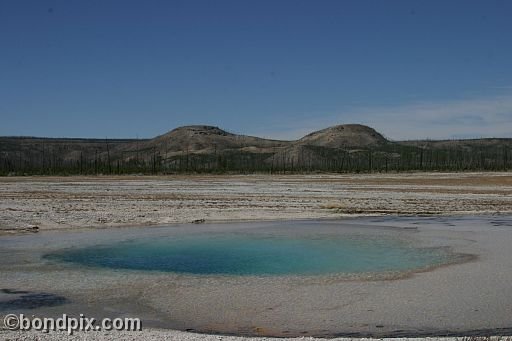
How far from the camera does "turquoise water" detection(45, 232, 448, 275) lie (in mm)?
16703

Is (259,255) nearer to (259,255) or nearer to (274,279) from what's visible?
(259,255)

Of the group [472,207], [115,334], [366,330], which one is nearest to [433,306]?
[366,330]

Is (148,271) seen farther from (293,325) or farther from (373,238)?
(373,238)

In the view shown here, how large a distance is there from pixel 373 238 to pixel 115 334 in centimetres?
1521

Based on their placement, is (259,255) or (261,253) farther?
(261,253)

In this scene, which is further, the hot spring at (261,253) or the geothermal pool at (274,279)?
the hot spring at (261,253)

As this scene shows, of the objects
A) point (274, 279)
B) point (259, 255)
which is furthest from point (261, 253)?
point (274, 279)

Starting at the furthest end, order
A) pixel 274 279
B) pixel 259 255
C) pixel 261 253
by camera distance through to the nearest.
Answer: pixel 261 253, pixel 259 255, pixel 274 279

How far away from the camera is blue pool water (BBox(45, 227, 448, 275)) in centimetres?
1670

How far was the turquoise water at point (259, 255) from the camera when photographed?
1670 centimetres

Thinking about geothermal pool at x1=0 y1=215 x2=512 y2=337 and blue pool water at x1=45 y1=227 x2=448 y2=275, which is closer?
geothermal pool at x1=0 y1=215 x2=512 y2=337

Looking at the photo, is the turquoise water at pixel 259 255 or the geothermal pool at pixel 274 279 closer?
the geothermal pool at pixel 274 279

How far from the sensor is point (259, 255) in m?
19.2

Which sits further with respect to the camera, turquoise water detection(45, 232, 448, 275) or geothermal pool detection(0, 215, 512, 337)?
turquoise water detection(45, 232, 448, 275)
